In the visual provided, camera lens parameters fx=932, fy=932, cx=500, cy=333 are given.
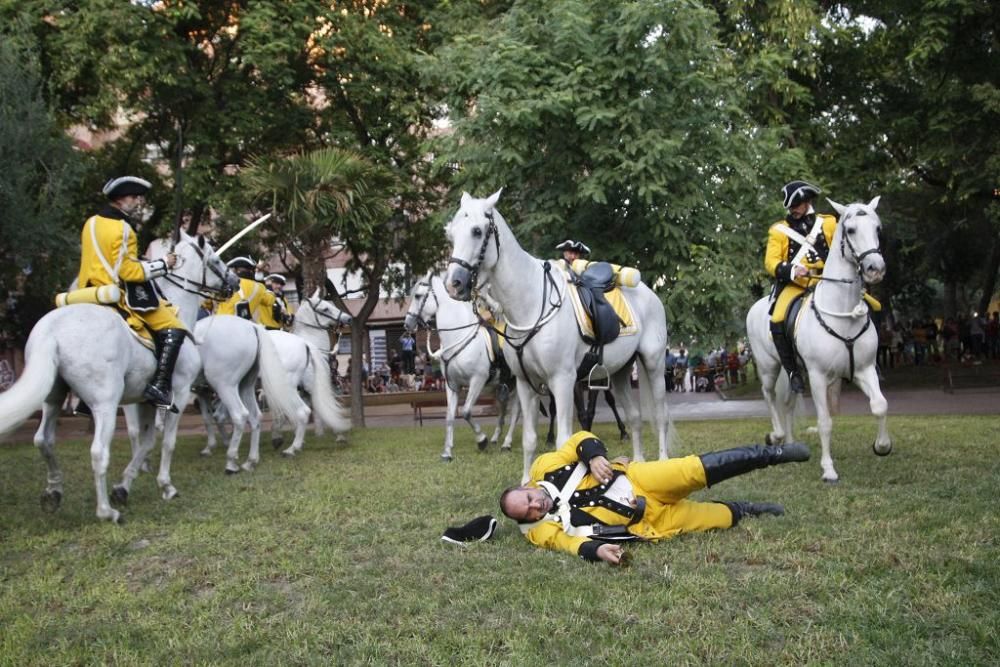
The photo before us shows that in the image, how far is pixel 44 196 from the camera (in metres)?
17.8

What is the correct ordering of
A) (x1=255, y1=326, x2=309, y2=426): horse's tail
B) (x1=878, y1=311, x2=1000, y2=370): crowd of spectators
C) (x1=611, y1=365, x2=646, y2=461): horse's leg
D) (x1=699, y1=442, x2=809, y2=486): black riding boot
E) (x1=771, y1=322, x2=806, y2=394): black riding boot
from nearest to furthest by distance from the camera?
(x1=699, y1=442, x2=809, y2=486): black riding boot
(x1=771, y1=322, x2=806, y2=394): black riding boot
(x1=611, y1=365, x2=646, y2=461): horse's leg
(x1=255, y1=326, x2=309, y2=426): horse's tail
(x1=878, y1=311, x2=1000, y2=370): crowd of spectators

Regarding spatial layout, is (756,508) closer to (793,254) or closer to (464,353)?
(793,254)

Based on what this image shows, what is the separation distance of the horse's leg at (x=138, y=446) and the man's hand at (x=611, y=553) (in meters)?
5.32

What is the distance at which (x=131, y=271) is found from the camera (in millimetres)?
8820

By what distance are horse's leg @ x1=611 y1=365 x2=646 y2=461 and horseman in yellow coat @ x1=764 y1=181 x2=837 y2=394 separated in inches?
64.0

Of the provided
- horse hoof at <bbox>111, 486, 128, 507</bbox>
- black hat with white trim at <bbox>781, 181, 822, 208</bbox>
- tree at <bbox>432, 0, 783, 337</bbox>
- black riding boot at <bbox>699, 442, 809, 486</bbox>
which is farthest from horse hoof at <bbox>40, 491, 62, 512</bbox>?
tree at <bbox>432, 0, 783, 337</bbox>

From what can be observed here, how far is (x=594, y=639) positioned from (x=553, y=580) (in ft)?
3.29

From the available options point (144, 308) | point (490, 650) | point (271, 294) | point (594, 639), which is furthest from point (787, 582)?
point (271, 294)

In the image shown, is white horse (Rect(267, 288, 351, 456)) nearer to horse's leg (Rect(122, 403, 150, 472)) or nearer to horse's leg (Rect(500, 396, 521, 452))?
horse's leg (Rect(500, 396, 521, 452))

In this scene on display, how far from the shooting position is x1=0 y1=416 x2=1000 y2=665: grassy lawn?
436 centimetres

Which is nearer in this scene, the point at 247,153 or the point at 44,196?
the point at 44,196

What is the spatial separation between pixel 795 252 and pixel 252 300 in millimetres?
8943

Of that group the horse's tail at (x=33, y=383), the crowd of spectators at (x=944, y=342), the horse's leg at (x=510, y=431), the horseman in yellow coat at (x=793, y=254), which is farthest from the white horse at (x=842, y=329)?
the crowd of spectators at (x=944, y=342)

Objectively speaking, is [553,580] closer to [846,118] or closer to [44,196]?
[44,196]
